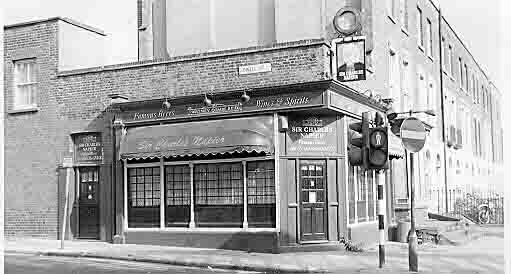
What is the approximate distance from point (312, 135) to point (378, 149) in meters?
3.72

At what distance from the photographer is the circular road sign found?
12.4m

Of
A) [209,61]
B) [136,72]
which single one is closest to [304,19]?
[209,61]

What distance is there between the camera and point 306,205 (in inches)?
625

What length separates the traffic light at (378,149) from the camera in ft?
40.6

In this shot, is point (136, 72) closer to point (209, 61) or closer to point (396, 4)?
point (209, 61)

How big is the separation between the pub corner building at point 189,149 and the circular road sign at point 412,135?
3.09 metres

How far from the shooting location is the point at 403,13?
22844mm

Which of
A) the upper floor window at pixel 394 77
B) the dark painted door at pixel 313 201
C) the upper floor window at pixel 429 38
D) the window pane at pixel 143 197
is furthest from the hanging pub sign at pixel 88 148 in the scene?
the upper floor window at pixel 429 38

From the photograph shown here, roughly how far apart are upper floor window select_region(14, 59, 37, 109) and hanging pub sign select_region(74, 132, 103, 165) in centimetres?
218

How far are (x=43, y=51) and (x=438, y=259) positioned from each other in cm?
1294

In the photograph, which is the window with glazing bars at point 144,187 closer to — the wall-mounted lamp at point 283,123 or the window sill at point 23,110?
the wall-mounted lamp at point 283,123

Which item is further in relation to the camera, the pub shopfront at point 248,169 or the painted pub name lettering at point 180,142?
the painted pub name lettering at point 180,142

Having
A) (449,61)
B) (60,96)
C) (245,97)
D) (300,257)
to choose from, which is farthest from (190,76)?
(449,61)

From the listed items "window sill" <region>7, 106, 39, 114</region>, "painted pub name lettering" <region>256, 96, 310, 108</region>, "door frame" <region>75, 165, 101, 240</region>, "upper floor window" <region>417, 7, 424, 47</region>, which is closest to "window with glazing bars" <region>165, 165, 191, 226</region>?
"door frame" <region>75, 165, 101, 240</region>
